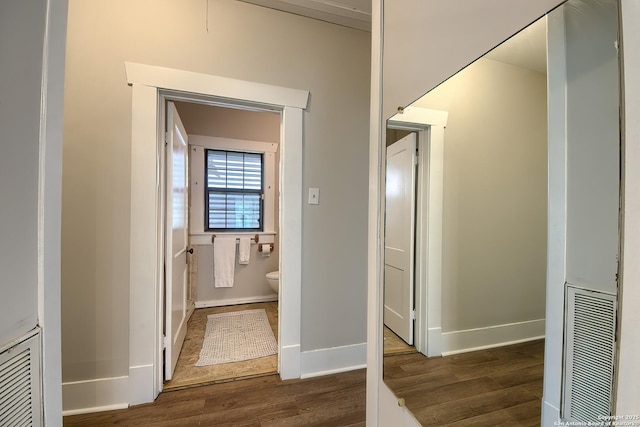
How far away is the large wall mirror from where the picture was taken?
561mm

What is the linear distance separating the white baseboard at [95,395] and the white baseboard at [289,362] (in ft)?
3.06

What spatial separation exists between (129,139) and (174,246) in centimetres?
76

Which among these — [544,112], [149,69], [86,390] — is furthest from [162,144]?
[544,112]

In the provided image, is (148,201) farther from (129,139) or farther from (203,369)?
(203,369)

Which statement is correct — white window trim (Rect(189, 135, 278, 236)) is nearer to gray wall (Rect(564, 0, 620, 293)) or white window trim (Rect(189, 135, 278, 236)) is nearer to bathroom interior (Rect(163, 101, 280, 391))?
bathroom interior (Rect(163, 101, 280, 391))

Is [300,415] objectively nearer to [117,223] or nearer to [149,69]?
[117,223]

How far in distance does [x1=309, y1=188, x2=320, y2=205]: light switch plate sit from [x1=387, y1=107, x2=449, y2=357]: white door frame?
94 centimetres

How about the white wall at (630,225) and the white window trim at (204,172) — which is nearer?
the white wall at (630,225)

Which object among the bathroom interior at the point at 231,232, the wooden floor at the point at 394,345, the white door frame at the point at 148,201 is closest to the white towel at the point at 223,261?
the bathroom interior at the point at 231,232

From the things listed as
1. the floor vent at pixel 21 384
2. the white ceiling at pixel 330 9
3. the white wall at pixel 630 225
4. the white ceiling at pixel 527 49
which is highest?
the white ceiling at pixel 330 9

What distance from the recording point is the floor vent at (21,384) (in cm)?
43

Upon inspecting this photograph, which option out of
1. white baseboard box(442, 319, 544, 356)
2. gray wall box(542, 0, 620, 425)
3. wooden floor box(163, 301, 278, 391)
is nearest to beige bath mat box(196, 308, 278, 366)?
wooden floor box(163, 301, 278, 391)

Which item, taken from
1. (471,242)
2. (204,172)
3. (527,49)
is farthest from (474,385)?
(204,172)

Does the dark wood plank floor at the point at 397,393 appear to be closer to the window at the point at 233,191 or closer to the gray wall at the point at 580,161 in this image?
the gray wall at the point at 580,161
